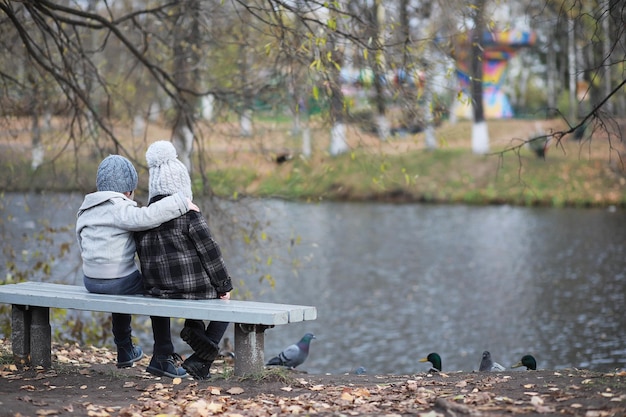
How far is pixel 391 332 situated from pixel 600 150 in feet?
63.0

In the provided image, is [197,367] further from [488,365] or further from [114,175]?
[488,365]

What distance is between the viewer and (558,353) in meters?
11.0

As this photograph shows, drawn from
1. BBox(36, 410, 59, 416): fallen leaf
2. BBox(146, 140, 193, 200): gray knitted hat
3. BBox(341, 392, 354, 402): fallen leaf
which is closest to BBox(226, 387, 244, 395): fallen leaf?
BBox(341, 392, 354, 402): fallen leaf

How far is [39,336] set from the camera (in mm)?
5629

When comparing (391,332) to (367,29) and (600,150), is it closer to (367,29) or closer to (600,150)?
(367,29)

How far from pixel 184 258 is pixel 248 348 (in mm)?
654

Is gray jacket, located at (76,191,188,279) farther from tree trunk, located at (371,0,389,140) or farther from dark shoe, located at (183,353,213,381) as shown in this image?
tree trunk, located at (371,0,389,140)

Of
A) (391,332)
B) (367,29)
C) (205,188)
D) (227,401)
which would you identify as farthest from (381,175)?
(391,332)

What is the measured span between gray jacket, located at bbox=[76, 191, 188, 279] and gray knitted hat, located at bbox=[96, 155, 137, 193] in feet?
0.23

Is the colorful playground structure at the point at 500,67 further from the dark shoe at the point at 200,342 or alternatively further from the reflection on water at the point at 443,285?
the dark shoe at the point at 200,342

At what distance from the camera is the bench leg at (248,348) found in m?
5.13

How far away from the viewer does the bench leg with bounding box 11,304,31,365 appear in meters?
A: 5.64

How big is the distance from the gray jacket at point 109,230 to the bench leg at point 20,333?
60 centimetres

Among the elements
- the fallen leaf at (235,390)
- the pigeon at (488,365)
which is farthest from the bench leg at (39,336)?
the pigeon at (488,365)
